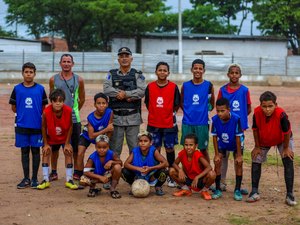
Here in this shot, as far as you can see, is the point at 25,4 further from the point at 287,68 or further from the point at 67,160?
the point at 67,160

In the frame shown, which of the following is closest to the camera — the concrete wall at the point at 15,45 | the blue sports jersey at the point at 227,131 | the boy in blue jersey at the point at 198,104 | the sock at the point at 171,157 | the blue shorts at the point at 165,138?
the blue sports jersey at the point at 227,131

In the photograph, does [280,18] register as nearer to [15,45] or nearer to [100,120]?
[15,45]

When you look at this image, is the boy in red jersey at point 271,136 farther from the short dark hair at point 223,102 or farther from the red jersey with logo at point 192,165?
the red jersey with logo at point 192,165

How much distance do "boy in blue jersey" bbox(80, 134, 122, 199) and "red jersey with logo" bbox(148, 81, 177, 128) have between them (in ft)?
2.74

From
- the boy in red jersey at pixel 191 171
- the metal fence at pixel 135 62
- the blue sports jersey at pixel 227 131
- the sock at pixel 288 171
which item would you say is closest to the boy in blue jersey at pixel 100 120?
the boy in red jersey at pixel 191 171

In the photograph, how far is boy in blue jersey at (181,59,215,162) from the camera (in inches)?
305

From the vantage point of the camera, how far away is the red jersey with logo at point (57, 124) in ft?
25.1

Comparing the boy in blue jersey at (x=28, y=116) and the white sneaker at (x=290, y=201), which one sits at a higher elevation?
the boy in blue jersey at (x=28, y=116)

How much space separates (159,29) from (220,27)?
581 cm

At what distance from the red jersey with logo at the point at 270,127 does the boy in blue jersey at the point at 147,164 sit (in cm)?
135

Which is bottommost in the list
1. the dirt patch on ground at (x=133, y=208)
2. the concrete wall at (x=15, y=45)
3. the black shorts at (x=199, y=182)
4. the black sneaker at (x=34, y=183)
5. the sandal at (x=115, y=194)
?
the dirt patch on ground at (x=133, y=208)

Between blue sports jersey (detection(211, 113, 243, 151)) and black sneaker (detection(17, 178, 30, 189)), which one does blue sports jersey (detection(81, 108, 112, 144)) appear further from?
blue sports jersey (detection(211, 113, 243, 151))

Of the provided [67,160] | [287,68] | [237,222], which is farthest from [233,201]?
[287,68]

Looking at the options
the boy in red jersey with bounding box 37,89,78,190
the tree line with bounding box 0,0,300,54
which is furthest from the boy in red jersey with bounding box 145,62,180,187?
the tree line with bounding box 0,0,300,54
